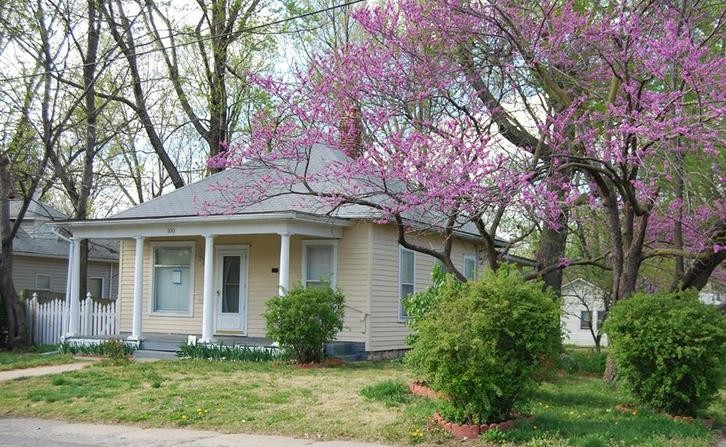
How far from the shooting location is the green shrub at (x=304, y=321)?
15430mm

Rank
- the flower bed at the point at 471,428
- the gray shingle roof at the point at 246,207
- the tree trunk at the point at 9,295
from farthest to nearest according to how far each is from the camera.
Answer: the tree trunk at the point at 9,295 < the gray shingle roof at the point at 246,207 < the flower bed at the point at 471,428

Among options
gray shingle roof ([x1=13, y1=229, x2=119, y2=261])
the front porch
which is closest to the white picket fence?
the front porch

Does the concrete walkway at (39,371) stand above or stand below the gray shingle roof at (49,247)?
below

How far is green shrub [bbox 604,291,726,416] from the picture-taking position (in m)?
9.66

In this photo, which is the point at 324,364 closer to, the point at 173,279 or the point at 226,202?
the point at 226,202

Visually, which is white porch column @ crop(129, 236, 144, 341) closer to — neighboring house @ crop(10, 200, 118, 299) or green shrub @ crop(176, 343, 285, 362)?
green shrub @ crop(176, 343, 285, 362)

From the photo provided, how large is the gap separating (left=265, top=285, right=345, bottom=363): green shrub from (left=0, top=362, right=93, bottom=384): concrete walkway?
3.96 meters

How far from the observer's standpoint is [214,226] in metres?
17.7

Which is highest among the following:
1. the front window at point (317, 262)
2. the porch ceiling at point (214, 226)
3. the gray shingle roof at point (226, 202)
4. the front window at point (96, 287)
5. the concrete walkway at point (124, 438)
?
the gray shingle roof at point (226, 202)

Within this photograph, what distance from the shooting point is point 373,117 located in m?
12.6

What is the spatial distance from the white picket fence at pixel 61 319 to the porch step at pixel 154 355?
249 cm

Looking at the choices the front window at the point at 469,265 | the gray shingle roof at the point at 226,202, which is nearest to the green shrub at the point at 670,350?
the gray shingle roof at the point at 226,202

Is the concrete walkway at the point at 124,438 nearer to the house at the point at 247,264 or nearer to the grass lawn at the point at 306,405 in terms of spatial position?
the grass lawn at the point at 306,405

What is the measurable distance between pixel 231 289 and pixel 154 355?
2550 millimetres
